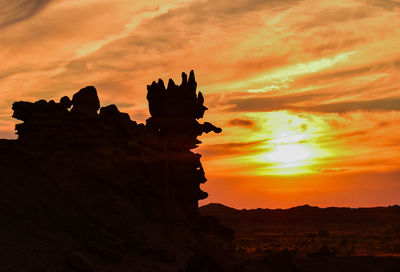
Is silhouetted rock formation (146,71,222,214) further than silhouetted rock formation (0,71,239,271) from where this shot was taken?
Yes

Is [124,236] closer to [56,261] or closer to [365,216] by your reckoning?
[56,261]

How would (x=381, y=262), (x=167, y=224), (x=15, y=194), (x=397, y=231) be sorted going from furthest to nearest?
(x=397, y=231), (x=167, y=224), (x=381, y=262), (x=15, y=194)

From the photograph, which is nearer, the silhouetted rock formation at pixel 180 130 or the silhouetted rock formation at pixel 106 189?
the silhouetted rock formation at pixel 106 189

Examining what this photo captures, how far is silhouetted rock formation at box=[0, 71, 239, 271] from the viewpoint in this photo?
119 ft

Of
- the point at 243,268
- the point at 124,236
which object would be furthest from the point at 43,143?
the point at 243,268

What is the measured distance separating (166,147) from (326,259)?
69.0 ft

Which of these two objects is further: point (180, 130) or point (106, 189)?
point (180, 130)

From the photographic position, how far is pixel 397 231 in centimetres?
11044

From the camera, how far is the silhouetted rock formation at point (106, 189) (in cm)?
Answer: 3641

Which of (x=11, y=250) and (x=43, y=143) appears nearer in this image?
(x=11, y=250)

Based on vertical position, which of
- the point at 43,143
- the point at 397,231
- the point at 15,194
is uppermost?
the point at 43,143

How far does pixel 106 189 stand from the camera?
4597cm

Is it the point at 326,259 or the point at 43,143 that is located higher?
the point at 43,143

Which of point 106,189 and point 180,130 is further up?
point 180,130
